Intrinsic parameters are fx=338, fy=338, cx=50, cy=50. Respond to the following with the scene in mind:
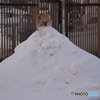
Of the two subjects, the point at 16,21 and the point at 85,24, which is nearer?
the point at 16,21

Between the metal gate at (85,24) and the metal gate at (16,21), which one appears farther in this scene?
the metal gate at (85,24)

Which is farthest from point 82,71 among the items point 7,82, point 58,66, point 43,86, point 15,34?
point 15,34

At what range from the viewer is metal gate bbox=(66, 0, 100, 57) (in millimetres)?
12289

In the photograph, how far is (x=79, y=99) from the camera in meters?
5.69

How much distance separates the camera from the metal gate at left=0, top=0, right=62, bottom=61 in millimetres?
11602

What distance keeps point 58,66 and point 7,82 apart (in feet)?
3.62

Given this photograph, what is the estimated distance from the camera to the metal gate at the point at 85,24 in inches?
484

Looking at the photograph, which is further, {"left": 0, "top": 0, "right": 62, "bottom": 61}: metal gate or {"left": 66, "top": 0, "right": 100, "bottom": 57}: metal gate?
{"left": 66, "top": 0, "right": 100, "bottom": 57}: metal gate

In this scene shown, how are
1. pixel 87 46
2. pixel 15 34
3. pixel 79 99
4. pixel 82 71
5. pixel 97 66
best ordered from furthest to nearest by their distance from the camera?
1. pixel 87 46
2. pixel 15 34
3. pixel 97 66
4. pixel 82 71
5. pixel 79 99

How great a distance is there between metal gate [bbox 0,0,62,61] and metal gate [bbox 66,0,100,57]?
2.19 feet

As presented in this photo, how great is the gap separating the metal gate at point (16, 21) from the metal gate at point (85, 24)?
2.19 ft

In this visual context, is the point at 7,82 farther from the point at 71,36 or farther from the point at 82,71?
the point at 71,36

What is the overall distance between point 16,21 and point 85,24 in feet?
8.70

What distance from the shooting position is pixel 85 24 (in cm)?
1265
